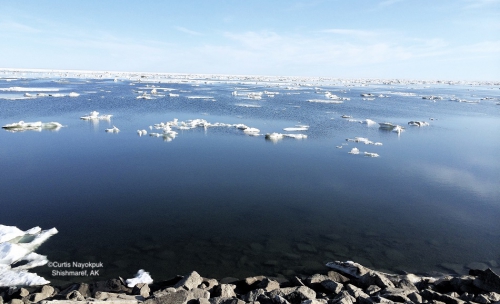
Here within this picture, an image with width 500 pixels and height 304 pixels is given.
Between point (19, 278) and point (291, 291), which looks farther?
point (19, 278)

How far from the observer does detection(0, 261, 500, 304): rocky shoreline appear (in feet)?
16.1

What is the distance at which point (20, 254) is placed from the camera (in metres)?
6.75

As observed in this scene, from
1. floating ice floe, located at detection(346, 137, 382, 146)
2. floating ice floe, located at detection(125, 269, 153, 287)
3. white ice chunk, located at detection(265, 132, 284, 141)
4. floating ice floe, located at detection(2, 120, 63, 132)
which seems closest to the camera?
floating ice floe, located at detection(125, 269, 153, 287)

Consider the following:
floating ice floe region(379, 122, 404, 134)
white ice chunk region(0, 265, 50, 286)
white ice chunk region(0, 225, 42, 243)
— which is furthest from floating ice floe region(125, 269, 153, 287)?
floating ice floe region(379, 122, 404, 134)

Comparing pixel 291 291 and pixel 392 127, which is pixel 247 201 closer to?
pixel 291 291

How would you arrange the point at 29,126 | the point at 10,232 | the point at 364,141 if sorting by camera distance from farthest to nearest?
the point at 29,126, the point at 364,141, the point at 10,232

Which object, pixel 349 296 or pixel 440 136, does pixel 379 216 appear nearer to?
pixel 349 296

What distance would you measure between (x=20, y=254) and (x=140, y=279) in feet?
9.19

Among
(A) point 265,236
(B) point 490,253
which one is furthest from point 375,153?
(A) point 265,236

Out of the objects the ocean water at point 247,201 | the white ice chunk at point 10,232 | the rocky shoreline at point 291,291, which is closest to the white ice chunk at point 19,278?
the rocky shoreline at point 291,291

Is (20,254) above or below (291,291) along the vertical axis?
below

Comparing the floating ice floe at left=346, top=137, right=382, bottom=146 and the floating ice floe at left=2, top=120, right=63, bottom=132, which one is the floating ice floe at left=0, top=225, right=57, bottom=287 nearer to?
the floating ice floe at left=2, top=120, right=63, bottom=132

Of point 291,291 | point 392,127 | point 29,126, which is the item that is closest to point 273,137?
point 392,127

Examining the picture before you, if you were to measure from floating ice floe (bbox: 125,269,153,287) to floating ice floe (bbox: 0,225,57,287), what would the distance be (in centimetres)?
156
